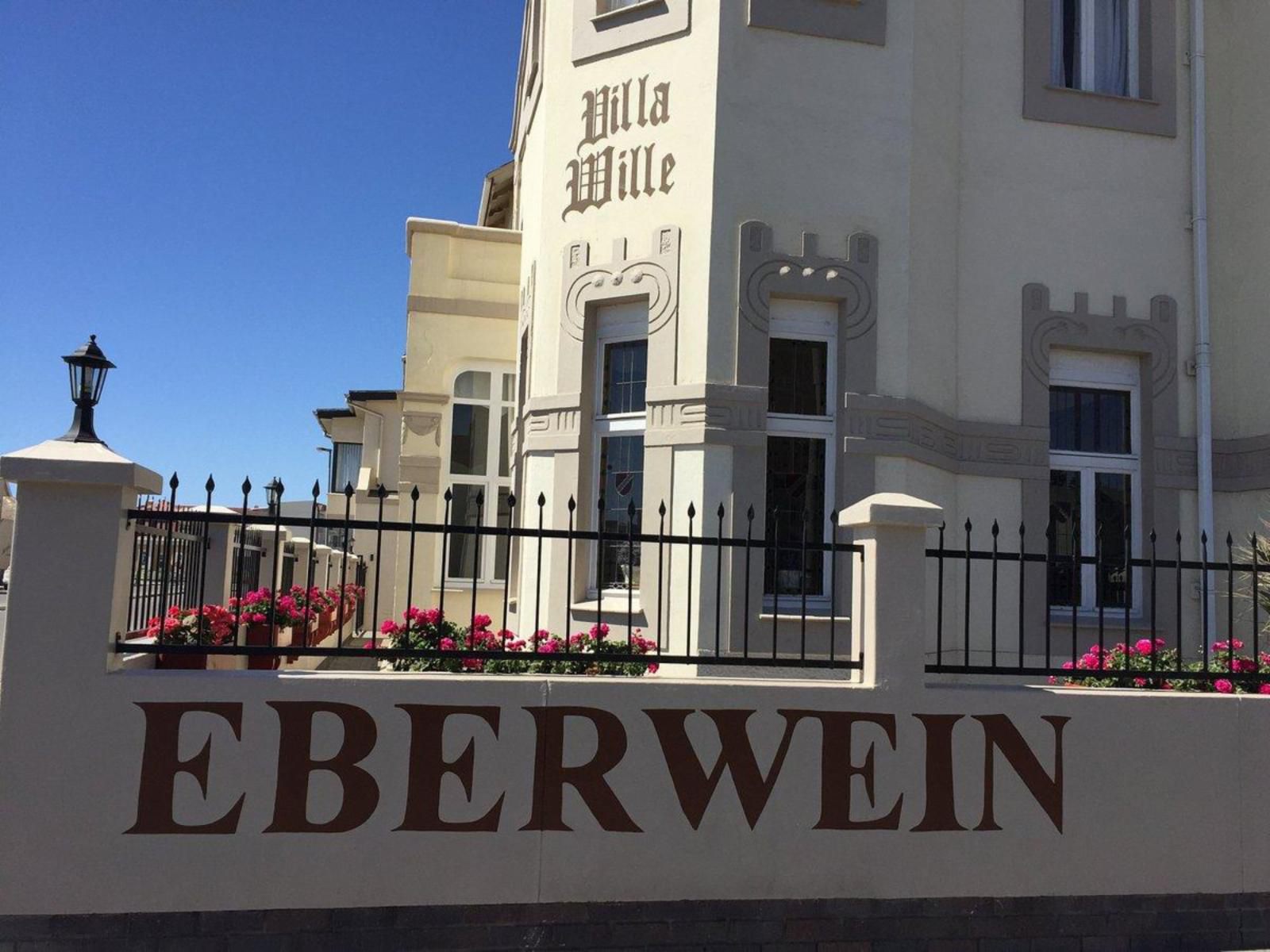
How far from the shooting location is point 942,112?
29.3ft

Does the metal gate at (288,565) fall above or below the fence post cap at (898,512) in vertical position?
below

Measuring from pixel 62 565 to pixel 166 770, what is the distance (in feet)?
3.15

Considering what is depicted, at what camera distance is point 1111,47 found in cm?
980

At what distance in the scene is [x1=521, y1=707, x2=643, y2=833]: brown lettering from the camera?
15.8ft

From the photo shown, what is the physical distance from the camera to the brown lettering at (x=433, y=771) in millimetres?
4715

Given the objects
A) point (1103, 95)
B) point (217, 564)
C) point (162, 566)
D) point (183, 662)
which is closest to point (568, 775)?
point (183, 662)

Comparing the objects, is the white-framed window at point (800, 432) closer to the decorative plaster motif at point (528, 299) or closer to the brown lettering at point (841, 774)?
the decorative plaster motif at point (528, 299)

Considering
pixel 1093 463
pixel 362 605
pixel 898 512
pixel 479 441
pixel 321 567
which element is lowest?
pixel 362 605

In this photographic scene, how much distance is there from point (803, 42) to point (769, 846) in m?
6.23

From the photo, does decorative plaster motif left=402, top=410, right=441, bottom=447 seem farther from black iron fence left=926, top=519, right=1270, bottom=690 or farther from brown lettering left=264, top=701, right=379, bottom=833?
brown lettering left=264, top=701, right=379, bottom=833

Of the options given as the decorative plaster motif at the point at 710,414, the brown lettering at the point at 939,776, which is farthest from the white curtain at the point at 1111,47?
the brown lettering at the point at 939,776

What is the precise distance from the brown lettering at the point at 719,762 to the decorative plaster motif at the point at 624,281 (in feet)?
13.4

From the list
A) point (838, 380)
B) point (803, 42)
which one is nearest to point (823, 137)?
point (803, 42)

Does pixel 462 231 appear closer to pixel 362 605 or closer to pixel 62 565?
pixel 362 605
